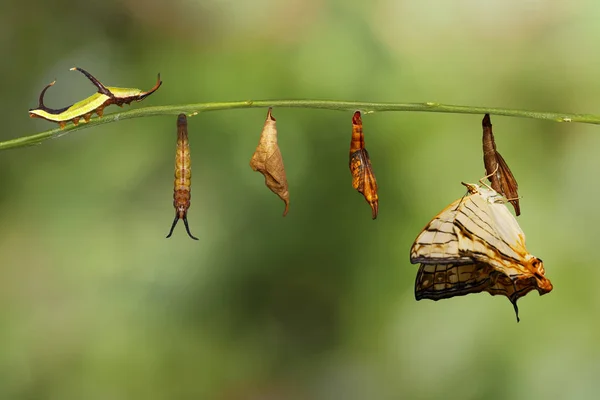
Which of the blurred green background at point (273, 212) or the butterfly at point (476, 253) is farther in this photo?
the blurred green background at point (273, 212)

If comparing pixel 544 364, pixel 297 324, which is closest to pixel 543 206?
pixel 544 364

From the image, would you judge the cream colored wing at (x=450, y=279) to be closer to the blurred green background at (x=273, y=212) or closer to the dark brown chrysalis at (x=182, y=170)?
the dark brown chrysalis at (x=182, y=170)

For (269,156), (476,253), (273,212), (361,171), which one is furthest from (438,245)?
(273,212)

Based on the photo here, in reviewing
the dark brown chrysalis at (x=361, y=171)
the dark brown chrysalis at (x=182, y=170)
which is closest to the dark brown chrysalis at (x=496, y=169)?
the dark brown chrysalis at (x=361, y=171)

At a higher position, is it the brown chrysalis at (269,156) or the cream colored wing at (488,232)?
the brown chrysalis at (269,156)

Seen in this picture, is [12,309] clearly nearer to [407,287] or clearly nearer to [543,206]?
[407,287]

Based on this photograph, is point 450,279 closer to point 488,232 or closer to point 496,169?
point 488,232

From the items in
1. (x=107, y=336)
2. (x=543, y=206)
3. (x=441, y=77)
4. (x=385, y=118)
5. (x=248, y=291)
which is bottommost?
(x=107, y=336)

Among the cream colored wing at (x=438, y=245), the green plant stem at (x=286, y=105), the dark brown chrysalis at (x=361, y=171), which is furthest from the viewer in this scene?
the dark brown chrysalis at (x=361, y=171)
